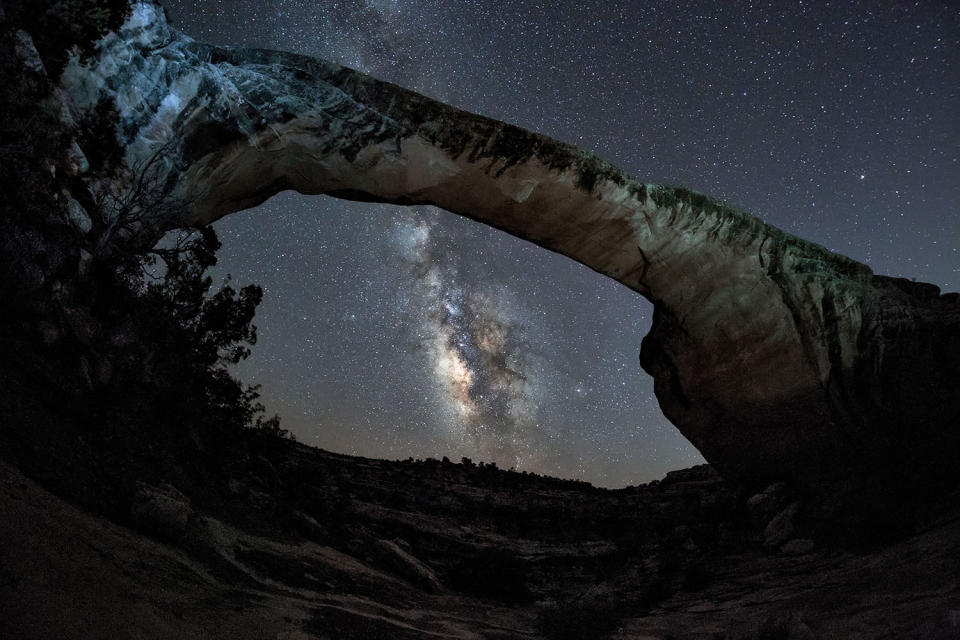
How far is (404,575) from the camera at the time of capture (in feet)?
29.3

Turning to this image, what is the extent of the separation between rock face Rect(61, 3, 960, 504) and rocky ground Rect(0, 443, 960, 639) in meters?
1.74

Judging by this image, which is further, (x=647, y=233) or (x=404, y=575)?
(x=647, y=233)

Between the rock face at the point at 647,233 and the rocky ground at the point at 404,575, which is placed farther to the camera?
the rock face at the point at 647,233

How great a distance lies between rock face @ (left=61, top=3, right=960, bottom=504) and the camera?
8875mm

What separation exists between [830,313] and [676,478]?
43.7 ft

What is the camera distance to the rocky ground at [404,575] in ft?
10.9

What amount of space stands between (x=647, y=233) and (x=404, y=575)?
8284 millimetres

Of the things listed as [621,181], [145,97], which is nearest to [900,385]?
[621,181]

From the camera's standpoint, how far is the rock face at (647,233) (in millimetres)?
8875

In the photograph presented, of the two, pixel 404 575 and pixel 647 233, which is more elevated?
pixel 647 233

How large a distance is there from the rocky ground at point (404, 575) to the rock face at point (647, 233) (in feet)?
5.71

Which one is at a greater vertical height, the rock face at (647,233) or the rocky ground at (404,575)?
the rock face at (647,233)

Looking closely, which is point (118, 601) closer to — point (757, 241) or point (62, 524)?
point (62, 524)

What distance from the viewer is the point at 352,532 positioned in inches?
394
